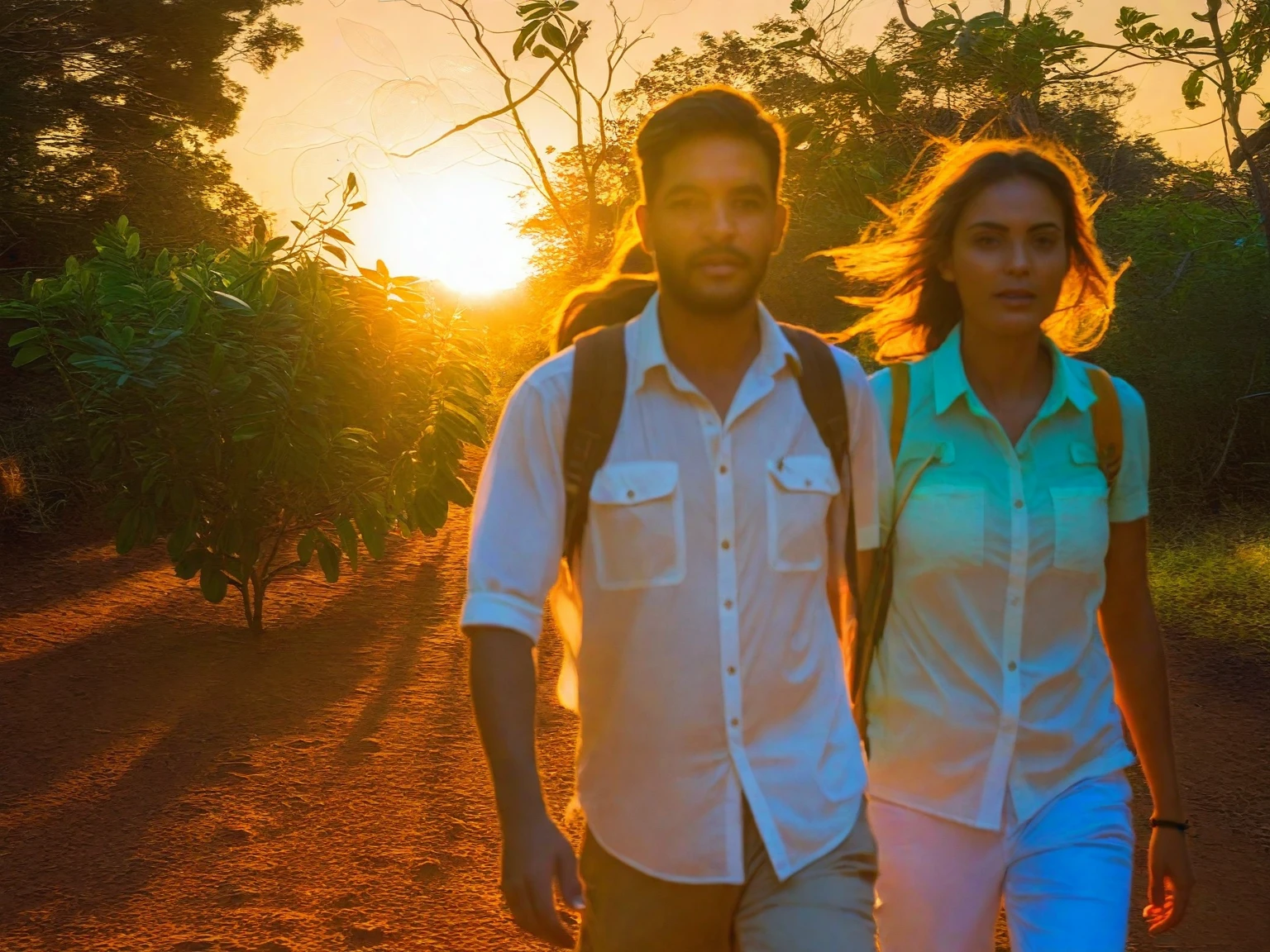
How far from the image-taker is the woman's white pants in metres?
2.30

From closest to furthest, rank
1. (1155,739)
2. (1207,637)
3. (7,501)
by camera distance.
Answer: (1155,739) < (1207,637) < (7,501)

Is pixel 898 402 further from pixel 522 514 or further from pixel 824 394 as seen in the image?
pixel 522 514

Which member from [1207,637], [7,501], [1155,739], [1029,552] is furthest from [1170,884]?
[7,501]

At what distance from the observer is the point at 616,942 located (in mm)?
2059

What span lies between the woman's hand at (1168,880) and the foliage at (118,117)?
13086 mm

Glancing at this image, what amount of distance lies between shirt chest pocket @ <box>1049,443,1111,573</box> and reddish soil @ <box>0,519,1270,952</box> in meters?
2.12

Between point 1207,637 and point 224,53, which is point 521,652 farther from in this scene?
point 224,53

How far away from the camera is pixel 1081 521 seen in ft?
8.28

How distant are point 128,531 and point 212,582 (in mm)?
539

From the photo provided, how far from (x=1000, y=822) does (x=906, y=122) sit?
809 centimetres

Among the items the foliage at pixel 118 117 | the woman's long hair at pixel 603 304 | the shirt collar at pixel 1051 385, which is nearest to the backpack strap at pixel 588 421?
the woman's long hair at pixel 603 304

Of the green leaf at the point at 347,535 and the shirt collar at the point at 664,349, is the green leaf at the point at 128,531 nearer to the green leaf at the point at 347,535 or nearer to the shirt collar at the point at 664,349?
the green leaf at the point at 347,535

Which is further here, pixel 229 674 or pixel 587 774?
pixel 229 674

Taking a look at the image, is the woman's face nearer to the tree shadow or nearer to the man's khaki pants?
the man's khaki pants
